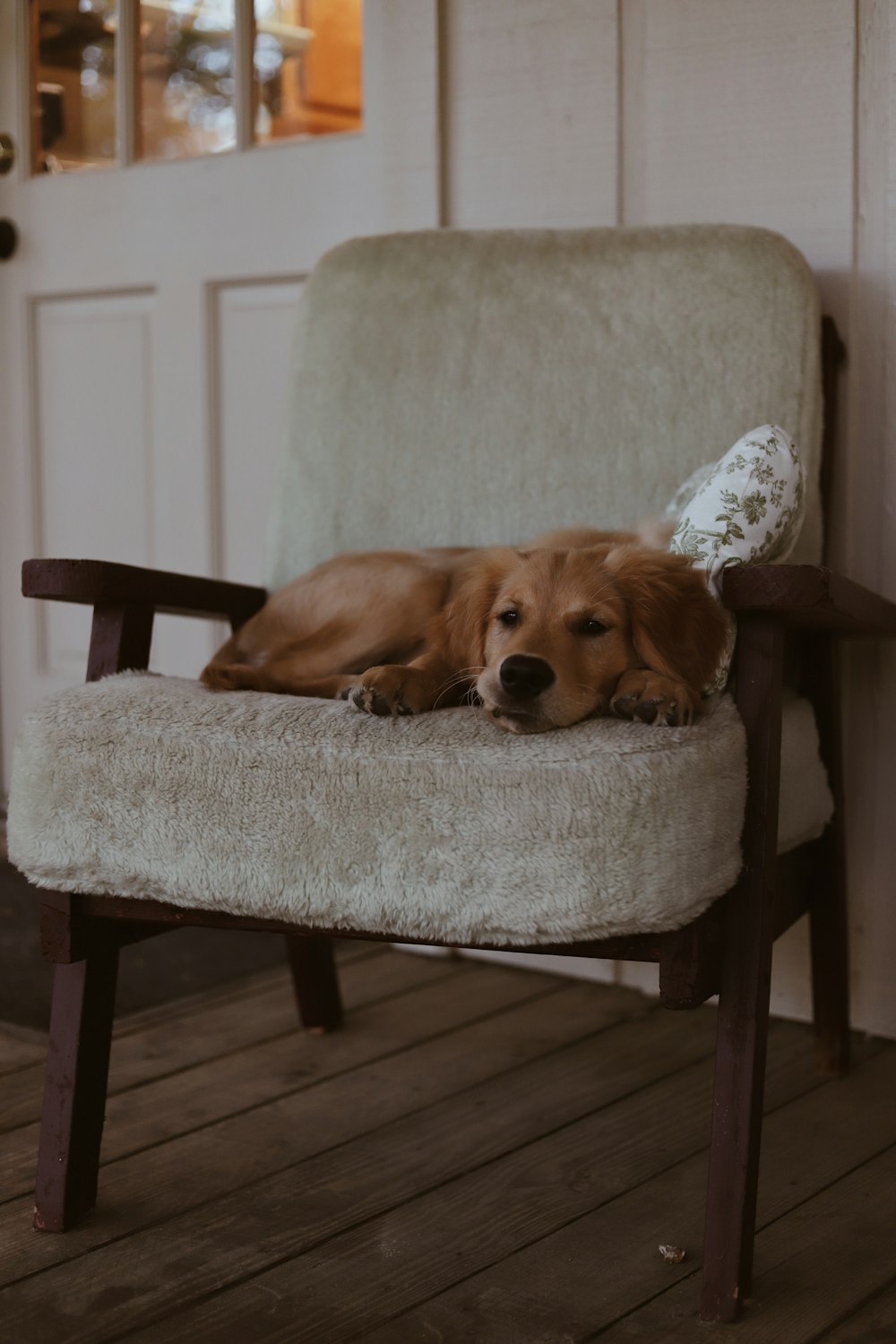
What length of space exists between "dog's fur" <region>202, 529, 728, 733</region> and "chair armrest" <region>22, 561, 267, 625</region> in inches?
4.0

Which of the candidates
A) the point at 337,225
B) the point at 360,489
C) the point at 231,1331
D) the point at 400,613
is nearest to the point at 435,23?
the point at 337,225

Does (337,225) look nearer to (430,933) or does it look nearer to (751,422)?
(751,422)

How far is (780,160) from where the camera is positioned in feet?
7.48

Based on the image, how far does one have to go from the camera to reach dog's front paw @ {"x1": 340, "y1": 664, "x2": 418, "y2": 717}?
1.54 m

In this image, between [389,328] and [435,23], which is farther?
[435,23]

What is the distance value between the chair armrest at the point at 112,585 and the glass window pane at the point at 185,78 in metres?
1.51

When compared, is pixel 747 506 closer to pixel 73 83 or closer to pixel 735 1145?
pixel 735 1145

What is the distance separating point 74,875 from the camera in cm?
159

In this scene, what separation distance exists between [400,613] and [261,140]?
61.6 inches

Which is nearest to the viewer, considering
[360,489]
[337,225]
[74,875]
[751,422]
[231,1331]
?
[231,1331]

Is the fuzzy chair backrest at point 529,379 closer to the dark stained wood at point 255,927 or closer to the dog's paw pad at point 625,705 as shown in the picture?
the dog's paw pad at point 625,705

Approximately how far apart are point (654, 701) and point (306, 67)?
6.52ft

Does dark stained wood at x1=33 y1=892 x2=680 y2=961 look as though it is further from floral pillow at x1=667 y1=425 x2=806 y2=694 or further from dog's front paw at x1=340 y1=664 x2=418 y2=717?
floral pillow at x1=667 y1=425 x2=806 y2=694

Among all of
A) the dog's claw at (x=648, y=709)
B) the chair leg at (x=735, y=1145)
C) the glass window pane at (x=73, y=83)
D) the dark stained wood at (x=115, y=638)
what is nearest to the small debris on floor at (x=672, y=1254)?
the chair leg at (x=735, y=1145)
